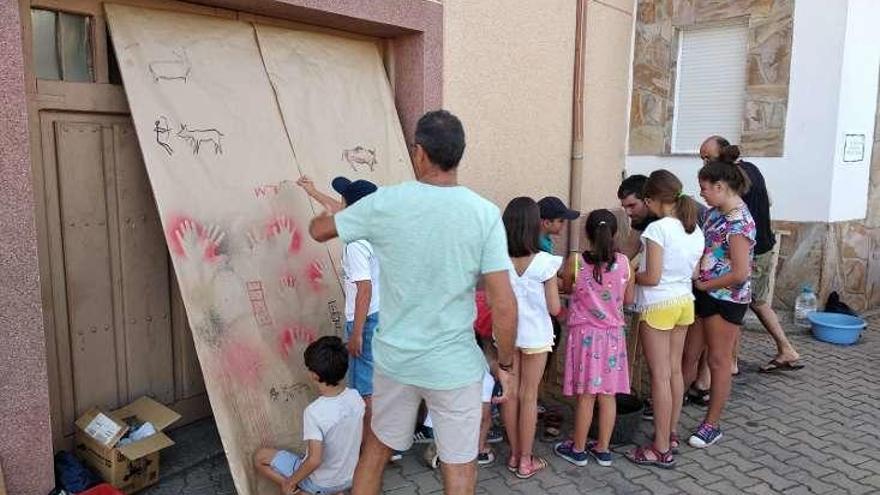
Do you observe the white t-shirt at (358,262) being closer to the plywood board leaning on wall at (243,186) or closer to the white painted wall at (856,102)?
the plywood board leaning on wall at (243,186)

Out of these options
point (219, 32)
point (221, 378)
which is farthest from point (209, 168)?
point (221, 378)

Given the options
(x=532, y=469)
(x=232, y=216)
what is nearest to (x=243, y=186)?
(x=232, y=216)

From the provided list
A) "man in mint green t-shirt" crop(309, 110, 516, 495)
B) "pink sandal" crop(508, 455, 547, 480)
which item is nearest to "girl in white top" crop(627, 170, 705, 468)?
"pink sandal" crop(508, 455, 547, 480)

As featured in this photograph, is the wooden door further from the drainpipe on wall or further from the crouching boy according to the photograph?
the drainpipe on wall

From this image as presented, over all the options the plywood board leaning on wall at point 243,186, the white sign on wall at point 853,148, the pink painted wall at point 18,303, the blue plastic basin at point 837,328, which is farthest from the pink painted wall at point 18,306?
the white sign on wall at point 853,148

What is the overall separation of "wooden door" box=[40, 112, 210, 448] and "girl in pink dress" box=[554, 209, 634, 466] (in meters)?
2.31

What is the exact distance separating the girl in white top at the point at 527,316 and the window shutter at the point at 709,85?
17.5 ft

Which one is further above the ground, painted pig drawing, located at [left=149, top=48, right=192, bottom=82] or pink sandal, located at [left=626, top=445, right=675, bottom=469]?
painted pig drawing, located at [left=149, top=48, right=192, bottom=82]

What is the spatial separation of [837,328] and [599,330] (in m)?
4.10

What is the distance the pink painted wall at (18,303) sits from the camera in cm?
273

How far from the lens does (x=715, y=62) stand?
7938 millimetres

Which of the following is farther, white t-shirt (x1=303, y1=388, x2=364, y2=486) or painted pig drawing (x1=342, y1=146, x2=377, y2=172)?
painted pig drawing (x1=342, y1=146, x2=377, y2=172)

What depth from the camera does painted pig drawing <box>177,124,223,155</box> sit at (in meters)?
3.46

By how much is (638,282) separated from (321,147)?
2087 mm
